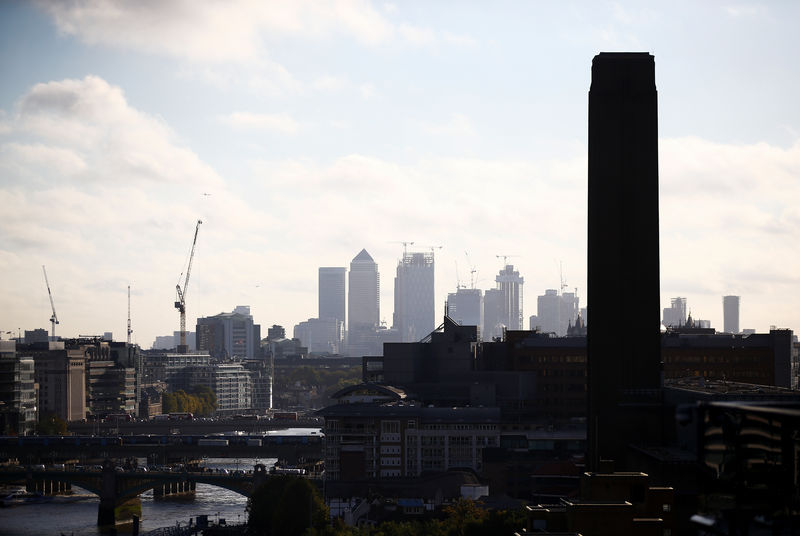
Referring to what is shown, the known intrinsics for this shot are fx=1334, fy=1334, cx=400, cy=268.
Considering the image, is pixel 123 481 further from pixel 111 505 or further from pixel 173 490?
pixel 173 490

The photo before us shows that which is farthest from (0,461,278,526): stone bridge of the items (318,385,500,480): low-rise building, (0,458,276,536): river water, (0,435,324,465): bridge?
(318,385,500,480): low-rise building

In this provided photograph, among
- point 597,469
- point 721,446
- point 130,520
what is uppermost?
point 721,446

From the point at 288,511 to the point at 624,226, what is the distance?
127 feet

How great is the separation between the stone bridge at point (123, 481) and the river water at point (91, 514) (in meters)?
2.07

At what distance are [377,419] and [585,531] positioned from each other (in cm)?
8289

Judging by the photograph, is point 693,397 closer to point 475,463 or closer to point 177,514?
point 475,463

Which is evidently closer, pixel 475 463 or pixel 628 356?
pixel 628 356

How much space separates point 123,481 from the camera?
6294 inches

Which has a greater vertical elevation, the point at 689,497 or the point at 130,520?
the point at 689,497

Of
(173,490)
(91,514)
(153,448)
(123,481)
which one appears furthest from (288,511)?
(153,448)

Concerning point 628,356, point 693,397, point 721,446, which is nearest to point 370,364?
point 628,356

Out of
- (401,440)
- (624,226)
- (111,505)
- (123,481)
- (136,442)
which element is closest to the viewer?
(624,226)

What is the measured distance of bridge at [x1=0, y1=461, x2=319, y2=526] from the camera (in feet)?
509

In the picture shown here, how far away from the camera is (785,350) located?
161 meters
